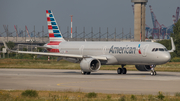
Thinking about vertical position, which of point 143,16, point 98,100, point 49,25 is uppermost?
point 143,16

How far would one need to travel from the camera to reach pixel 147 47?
126 feet

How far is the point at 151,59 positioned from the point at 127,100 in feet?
70.6

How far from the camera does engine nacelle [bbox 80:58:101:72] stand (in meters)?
39.2

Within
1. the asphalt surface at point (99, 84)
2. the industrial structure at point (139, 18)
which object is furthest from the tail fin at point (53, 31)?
the industrial structure at point (139, 18)

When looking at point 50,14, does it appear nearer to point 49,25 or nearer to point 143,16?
point 49,25

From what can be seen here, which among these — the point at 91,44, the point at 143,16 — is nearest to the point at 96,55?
the point at 91,44

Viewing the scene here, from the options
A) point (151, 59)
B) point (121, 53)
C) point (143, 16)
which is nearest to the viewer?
point (151, 59)

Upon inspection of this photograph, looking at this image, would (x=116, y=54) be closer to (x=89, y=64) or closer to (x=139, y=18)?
(x=89, y=64)

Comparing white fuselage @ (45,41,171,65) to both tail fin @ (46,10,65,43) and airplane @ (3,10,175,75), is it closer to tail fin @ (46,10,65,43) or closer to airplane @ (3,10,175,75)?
airplane @ (3,10,175,75)

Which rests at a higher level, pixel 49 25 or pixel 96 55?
pixel 49 25

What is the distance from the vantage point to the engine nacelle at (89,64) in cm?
3916

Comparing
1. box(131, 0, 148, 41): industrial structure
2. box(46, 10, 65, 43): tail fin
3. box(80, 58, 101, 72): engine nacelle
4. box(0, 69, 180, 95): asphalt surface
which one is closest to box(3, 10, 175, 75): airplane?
box(80, 58, 101, 72): engine nacelle

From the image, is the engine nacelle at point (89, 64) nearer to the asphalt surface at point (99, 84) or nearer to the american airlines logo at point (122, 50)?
the american airlines logo at point (122, 50)

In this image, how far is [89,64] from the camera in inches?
1535
